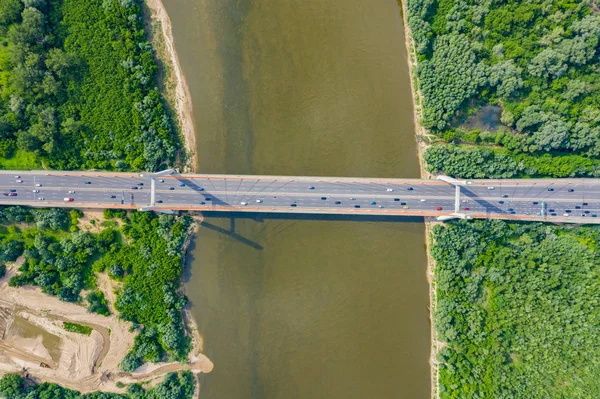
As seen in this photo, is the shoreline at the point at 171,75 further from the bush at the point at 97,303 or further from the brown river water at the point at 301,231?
the bush at the point at 97,303

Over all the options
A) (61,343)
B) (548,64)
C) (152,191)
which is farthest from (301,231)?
(548,64)

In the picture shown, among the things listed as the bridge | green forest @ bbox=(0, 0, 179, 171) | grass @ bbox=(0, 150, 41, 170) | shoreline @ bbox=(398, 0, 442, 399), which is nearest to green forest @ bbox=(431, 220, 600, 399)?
shoreline @ bbox=(398, 0, 442, 399)

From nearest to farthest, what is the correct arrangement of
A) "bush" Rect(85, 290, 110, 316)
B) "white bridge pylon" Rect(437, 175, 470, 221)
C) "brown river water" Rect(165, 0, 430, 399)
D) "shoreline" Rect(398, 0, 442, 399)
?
"white bridge pylon" Rect(437, 175, 470, 221), "bush" Rect(85, 290, 110, 316), "brown river water" Rect(165, 0, 430, 399), "shoreline" Rect(398, 0, 442, 399)

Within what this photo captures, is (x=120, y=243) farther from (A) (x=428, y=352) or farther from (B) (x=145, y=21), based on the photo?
Answer: (A) (x=428, y=352)

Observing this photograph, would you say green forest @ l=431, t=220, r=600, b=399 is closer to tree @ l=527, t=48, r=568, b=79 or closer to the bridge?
the bridge

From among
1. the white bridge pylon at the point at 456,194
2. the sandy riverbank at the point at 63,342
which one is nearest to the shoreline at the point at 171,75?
the sandy riverbank at the point at 63,342

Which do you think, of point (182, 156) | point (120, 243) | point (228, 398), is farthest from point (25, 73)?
point (228, 398)
